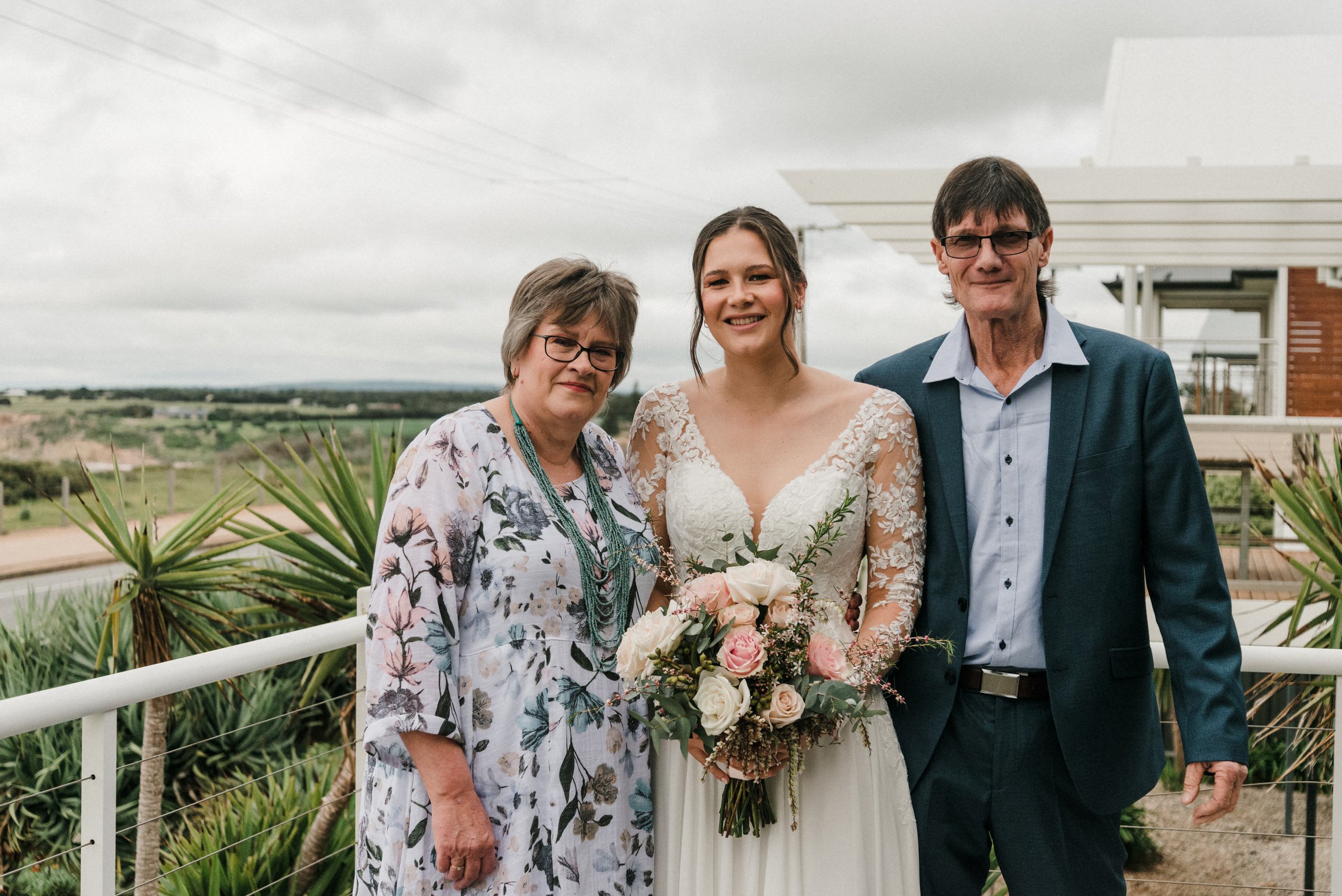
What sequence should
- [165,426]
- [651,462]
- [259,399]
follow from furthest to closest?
[259,399] < [165,426] < [651,462]

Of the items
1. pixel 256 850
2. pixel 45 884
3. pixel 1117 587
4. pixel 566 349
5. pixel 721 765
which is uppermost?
pixel 566 349

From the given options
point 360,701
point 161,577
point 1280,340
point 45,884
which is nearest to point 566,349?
point 360,701

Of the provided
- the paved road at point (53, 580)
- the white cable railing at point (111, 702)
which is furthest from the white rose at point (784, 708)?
the paved road at point (53, 580)

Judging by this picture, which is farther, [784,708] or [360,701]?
[360,701]

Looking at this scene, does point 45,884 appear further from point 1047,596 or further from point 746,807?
point 1047,596

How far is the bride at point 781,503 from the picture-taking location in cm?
224

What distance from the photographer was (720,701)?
192 cm

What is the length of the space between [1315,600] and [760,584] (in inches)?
158

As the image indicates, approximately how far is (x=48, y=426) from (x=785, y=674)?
917 inches

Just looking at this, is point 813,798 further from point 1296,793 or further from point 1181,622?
point 1296,793

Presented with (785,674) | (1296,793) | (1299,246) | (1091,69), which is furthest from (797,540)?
(1091,69)

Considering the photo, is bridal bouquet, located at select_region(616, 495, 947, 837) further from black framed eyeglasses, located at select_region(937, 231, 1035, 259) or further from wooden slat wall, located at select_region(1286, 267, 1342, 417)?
wooden slat wall, located at select_region(1286, 267, 1342, 417)

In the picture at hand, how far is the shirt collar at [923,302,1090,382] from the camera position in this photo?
92.9 inches

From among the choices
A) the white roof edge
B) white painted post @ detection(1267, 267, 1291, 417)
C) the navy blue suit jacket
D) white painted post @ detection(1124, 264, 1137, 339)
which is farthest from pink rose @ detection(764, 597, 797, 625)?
white painted post @ detection(1124, 264, 1137, 339)
